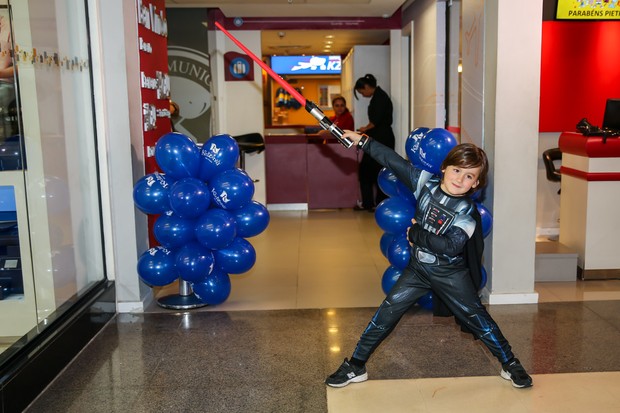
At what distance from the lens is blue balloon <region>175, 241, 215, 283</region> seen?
4453 mm

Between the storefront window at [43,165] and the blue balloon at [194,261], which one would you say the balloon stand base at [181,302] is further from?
the storefront window at [43,165]

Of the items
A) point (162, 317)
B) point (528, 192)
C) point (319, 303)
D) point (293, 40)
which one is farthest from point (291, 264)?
point (293, 40)

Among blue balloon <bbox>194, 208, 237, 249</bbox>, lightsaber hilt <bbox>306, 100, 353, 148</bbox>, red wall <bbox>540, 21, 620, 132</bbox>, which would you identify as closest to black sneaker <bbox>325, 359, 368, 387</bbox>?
lightsaber hilt <bbox>306, 100, 353, 148</bbox>

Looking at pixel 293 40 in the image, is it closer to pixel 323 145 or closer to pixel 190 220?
pixel 323 145

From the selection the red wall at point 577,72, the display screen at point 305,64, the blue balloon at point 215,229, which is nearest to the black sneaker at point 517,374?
the blue balloon at point 215,229

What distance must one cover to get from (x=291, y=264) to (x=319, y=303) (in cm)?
128

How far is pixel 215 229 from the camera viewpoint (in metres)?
4.30

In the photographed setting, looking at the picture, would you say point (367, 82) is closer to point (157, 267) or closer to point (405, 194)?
point (405, 194)

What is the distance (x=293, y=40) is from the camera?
36.3 ft

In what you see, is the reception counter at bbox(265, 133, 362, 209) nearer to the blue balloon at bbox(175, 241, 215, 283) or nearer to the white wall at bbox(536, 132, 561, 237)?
the white wall at bbox(536, 132, 561, 237)

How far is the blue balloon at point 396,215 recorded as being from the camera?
172 inches

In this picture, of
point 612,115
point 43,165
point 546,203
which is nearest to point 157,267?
point 43,165

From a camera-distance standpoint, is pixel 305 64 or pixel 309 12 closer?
pixel 309 12

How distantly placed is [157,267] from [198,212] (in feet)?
1.84
